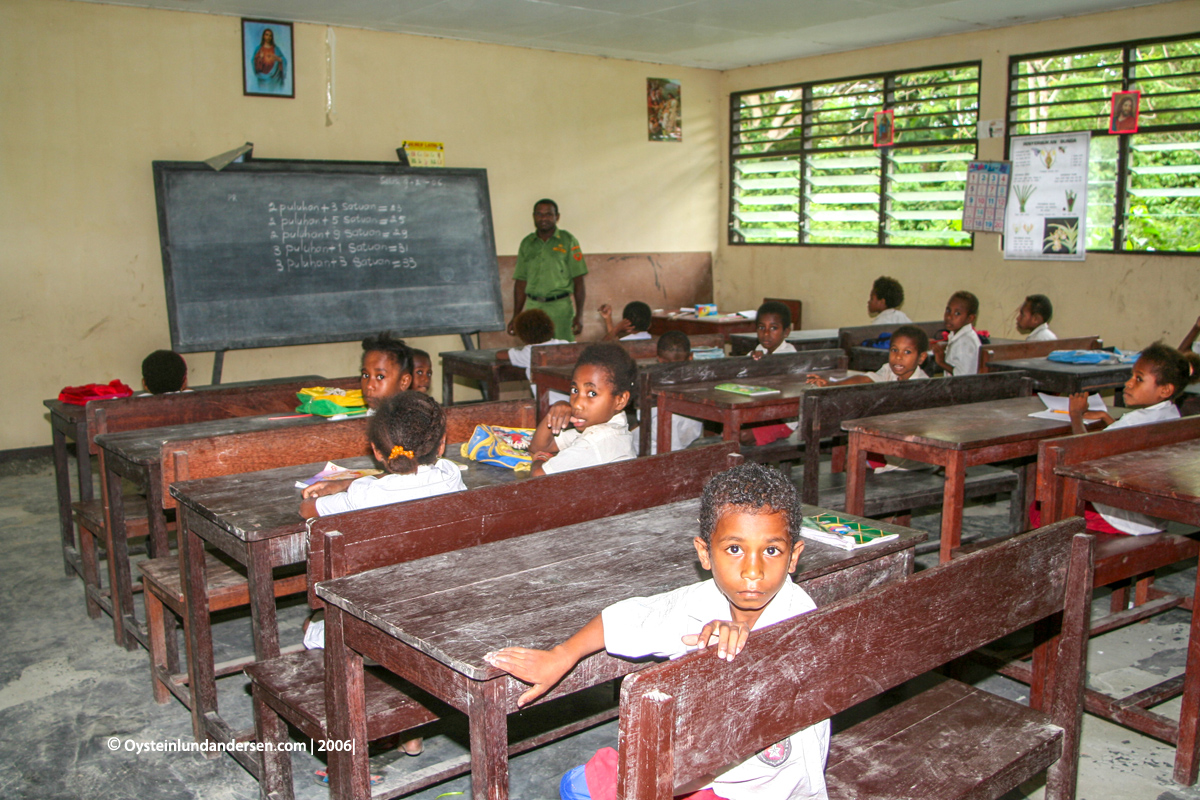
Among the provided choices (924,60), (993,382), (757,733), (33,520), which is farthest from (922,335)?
(33,520)

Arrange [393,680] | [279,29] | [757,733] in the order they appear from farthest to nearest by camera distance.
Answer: [279,29] → [393,680] → [757,733]

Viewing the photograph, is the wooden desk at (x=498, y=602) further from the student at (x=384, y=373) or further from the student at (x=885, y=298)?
the student at (x=885, y=298)

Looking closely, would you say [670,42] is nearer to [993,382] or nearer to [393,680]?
[993,382]

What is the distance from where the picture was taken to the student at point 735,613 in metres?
1.60

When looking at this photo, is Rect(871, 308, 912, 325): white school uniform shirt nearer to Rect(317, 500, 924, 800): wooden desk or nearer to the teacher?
the teacher

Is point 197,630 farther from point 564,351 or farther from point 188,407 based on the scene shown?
point 564,351

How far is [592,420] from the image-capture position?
3.05m

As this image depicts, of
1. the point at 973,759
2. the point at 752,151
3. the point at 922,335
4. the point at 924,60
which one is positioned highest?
the point at 924,60

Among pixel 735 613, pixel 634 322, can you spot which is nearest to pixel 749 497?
pixel 735 613

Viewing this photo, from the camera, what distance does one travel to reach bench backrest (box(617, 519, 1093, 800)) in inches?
49.5

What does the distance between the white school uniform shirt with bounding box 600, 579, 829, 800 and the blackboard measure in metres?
5.34

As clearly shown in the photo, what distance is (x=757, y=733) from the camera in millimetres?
1384

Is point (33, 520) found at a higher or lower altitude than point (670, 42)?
lower

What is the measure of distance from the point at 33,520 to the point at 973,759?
482 centimetres
